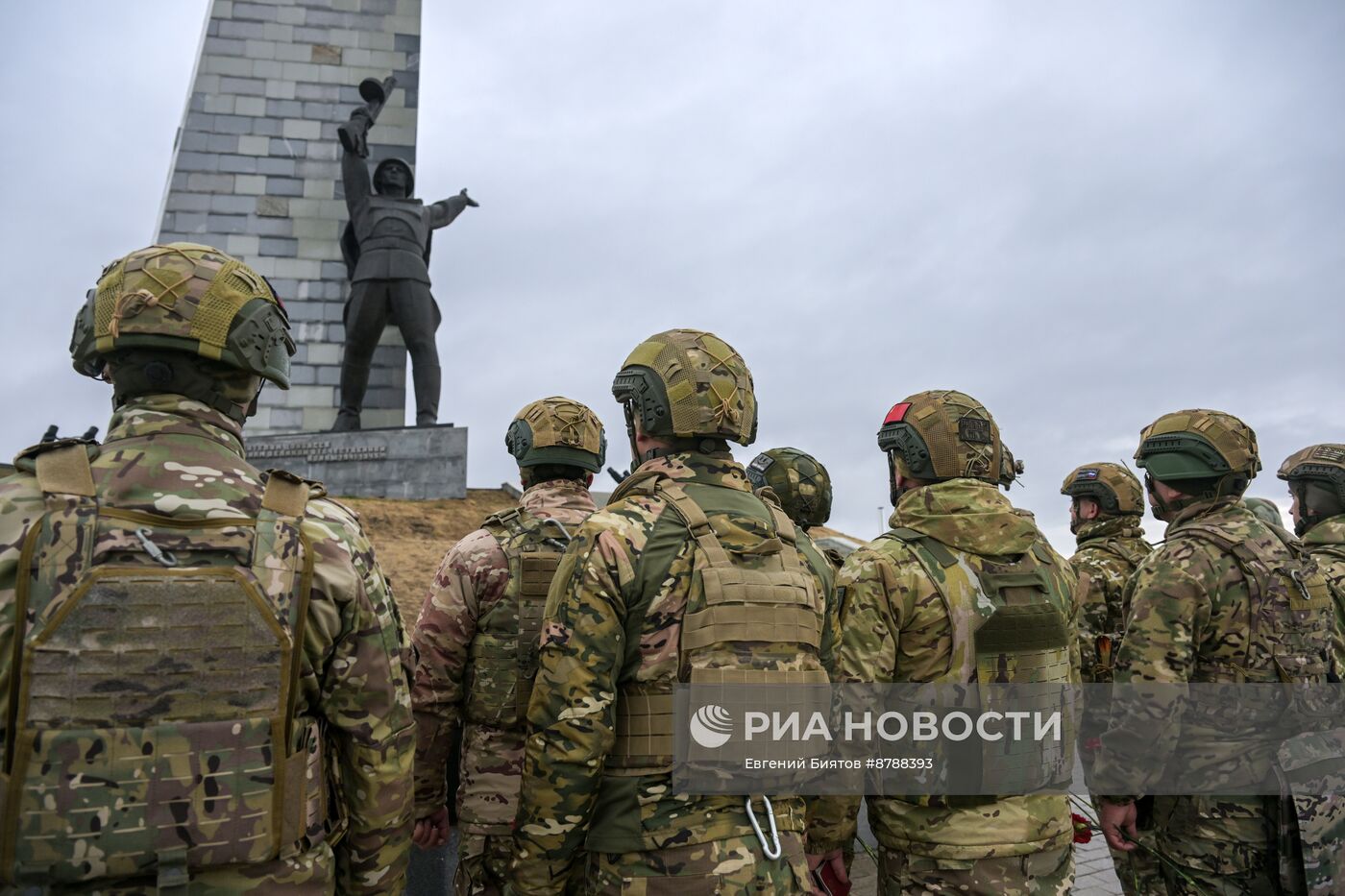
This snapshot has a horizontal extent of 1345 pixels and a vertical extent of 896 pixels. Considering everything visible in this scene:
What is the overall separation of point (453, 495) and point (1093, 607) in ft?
31.4

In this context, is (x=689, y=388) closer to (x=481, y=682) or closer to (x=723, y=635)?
(x=723, y=635)

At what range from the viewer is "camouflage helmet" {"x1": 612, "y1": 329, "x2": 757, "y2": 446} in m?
2.77

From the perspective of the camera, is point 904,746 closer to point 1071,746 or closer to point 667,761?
point 1071,746

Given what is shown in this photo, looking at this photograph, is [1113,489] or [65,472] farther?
[1113,489]

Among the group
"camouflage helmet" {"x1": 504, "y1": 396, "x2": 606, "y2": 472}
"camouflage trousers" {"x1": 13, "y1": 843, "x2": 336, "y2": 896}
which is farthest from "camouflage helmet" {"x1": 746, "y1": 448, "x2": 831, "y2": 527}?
"camouflage trousers" {"x1": 13, "y1": 843, "x2": 336, "y2": 896}

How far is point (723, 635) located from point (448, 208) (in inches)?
509

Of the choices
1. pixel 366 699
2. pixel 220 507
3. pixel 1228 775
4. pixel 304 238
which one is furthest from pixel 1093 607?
pixel 304 238

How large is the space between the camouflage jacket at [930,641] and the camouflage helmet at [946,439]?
0.11 meters

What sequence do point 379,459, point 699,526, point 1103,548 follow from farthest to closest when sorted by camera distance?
point 379,459 < point 1103,548 < point 699,526

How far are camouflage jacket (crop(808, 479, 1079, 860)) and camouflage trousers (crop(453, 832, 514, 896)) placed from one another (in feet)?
3.68

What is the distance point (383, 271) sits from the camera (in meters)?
13.1

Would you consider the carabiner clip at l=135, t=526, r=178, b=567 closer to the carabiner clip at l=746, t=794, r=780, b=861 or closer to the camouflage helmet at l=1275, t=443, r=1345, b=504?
the carabiner clip at l=746, t=794, r=780, b=861

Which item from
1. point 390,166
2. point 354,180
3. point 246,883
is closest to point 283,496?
point 246,883

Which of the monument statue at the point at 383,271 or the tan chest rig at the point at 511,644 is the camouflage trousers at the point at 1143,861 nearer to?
the tan chest rig at the point at 511,644
